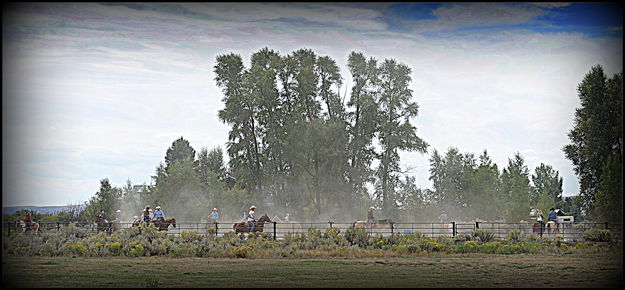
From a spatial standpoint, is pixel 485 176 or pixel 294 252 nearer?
pixel 294 252

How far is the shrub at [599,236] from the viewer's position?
1038 inches

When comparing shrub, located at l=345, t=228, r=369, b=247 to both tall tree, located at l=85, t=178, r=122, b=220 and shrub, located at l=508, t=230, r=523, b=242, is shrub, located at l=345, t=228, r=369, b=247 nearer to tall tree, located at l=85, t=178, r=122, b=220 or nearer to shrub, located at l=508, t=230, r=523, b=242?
shrub, located at l=508, t=230, r=523, b=242

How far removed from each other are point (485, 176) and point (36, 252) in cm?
4076

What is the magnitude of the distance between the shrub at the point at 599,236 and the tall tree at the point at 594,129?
16.8m

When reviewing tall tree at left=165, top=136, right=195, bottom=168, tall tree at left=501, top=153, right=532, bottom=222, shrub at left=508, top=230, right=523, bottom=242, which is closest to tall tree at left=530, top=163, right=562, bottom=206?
tall tree at left=501, top=153, right=532, bottom=222

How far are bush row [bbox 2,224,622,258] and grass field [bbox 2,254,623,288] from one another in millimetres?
1194

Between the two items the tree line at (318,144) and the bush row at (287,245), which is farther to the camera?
the tree line at (318,144)

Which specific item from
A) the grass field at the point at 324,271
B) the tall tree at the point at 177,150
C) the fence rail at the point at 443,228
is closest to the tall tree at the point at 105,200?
the fence rail at the point at 443,228

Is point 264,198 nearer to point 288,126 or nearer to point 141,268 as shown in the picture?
point 288,126

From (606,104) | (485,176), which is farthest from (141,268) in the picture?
(485,176)

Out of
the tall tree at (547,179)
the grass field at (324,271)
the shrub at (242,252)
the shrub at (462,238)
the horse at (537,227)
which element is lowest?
the grass field at (324,271)

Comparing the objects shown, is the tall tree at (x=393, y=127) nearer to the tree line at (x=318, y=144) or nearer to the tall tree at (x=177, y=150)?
the tree line at (x=318, y=144)

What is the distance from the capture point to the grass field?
17.1m

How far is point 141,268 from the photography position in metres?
20.4
